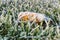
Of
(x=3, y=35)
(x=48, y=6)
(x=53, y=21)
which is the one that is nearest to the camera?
(x=3, y=35)

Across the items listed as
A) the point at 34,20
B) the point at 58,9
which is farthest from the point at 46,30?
the point at 58,9

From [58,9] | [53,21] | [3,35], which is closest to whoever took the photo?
[3,35]

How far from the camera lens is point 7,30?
218 cm

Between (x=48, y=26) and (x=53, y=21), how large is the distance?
0.88 ft

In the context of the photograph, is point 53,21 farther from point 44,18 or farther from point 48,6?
point 48,6

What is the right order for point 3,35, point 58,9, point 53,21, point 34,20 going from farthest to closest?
point 58,9 < point 53,21 < point 34,20 < point 3,35

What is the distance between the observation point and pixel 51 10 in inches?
109

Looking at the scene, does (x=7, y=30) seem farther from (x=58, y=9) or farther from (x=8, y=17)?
(x=58, y=9)

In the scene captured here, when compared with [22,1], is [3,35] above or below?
below

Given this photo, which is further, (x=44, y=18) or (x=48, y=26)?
(x=44, y=18)

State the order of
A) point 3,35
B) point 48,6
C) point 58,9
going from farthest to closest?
point 48,6 → point 58,9 → point 3,35

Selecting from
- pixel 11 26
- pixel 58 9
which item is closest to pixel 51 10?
pixel 58 9

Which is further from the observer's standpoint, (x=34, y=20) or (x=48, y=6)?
(x=48, y=6)

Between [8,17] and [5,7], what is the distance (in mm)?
476
